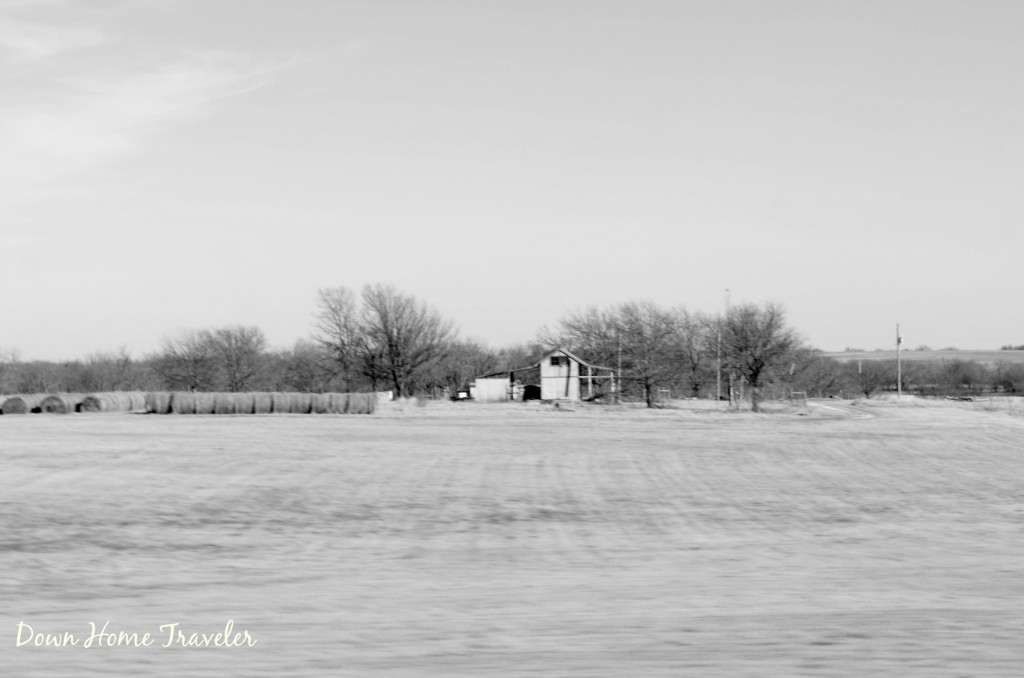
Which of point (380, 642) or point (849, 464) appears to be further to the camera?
point (849, 464)

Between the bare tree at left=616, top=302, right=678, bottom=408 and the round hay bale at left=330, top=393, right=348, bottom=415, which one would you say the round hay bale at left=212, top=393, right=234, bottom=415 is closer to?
the round hay bale at left=330, top=393, right=348, bottom=415

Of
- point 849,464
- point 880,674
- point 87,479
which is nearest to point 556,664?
point 880,674

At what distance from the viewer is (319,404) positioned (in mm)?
61125

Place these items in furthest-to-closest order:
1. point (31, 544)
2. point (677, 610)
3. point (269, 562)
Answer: point (31, 544) → point (269, 562) → point (677, 610)

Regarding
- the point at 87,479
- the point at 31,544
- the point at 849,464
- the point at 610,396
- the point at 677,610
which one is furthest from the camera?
the point at 610,396

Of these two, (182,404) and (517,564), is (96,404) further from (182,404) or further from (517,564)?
(517,564)

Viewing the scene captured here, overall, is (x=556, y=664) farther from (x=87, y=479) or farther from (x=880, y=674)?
(x=87, y=479)

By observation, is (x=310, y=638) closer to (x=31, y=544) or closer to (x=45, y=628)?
(x=45, y=628)

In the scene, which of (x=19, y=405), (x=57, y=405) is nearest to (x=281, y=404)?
(x=57, y=405)

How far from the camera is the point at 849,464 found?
88.3 ft

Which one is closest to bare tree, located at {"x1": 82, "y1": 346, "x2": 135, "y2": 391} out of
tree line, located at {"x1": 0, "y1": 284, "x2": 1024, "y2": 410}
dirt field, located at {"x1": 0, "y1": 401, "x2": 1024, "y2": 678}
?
tree line, located at {"x1": 0, "y1": 284, "x2": 1024, "y2": 410}

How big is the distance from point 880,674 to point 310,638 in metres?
3.84

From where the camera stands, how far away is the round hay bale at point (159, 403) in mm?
60719

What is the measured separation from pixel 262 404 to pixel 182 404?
159 inches
